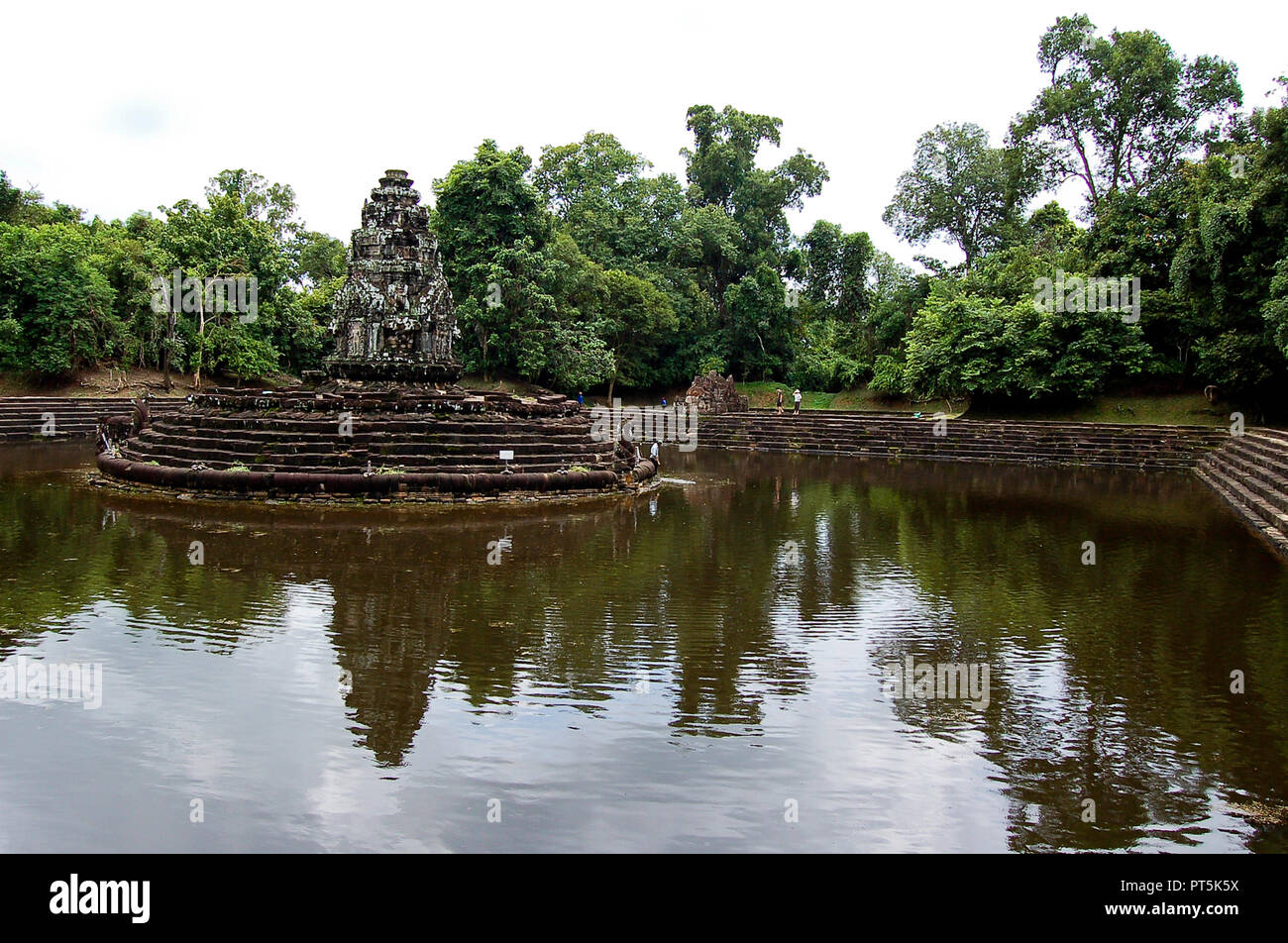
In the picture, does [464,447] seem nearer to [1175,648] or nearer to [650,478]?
[650,478]

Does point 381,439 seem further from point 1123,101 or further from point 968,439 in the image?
point 1123,101

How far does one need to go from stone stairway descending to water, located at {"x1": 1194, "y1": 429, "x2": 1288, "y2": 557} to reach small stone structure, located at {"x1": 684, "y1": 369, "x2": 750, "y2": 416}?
1409 centimetres

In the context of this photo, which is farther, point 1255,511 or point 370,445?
point 370,445

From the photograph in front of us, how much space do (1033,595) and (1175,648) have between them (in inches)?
68.2

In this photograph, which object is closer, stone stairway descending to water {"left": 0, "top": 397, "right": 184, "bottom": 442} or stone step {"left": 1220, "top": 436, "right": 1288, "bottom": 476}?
stone step {"left": 1220, "top": 436, "right": 1288, "bottom": 476}

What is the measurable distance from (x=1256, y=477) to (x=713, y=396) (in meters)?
17.6

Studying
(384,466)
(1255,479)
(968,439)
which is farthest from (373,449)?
(968,439)

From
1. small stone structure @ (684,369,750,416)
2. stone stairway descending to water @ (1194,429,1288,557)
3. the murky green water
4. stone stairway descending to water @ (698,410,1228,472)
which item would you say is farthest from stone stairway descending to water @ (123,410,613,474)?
small stone structure @ (684,369,750,416)

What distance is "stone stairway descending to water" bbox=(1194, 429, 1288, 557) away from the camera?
37.5ft

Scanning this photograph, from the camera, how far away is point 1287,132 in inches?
765

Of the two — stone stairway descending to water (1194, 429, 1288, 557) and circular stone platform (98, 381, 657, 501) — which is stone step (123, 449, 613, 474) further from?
stone stairway descending to water (1194, 429, 1288, 557)

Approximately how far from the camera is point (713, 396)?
30.2m

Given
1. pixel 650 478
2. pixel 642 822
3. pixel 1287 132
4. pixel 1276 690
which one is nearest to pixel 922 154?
pixel 1287 132

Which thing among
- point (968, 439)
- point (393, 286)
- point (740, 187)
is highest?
point (740, 187)
